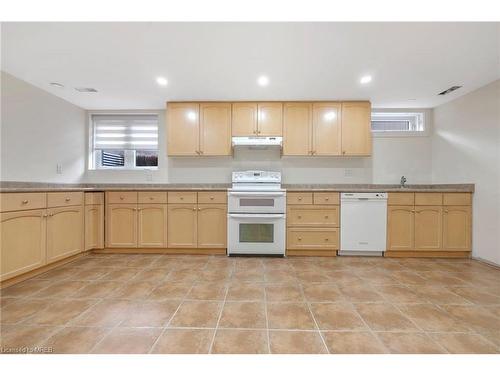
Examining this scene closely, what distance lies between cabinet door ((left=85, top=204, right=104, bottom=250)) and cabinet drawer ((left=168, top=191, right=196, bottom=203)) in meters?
0.95

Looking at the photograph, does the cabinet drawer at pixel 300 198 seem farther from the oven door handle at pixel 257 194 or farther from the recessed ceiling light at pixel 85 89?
the recessed ceiling light at pixel 85 89

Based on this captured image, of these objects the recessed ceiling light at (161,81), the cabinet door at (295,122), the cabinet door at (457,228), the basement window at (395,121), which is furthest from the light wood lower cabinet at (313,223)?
the recessed ceiling light at (161,81)

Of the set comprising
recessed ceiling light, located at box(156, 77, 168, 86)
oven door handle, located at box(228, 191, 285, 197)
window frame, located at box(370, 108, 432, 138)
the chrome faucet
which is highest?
recessed ceiling light, located at box(156, 77, 168, 86)

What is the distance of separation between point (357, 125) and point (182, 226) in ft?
9.27

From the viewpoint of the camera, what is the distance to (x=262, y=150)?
149 inches

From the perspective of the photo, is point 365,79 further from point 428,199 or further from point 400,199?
point 428,199

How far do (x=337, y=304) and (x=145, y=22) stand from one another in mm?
2587

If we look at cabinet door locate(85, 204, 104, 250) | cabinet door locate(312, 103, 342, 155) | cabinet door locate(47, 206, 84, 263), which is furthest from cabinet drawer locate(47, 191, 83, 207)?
cabinet door locate(312, 103, 342, 155)

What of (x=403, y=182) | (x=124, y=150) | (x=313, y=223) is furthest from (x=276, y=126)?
(x=124, y=150)

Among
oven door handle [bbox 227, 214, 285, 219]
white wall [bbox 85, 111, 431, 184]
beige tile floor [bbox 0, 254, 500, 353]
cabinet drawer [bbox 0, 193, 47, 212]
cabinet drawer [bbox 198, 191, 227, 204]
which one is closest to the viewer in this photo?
beige tile floor [bbox 0, 254, 500, 353]

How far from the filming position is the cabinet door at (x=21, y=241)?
6.81 ft

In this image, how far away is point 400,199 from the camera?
318cm

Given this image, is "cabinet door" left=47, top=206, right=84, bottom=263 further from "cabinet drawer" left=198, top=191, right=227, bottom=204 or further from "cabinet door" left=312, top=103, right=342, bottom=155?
"cabinet door" left=312, top=103, right=342, bottom=155

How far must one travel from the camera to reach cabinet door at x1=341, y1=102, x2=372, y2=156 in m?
3.47
